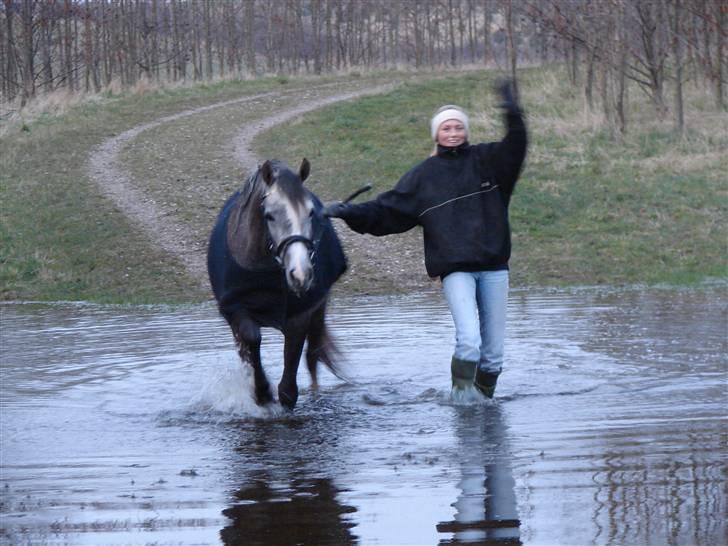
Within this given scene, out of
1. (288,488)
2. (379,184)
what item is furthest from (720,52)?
(288,488)

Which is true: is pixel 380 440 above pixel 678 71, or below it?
below

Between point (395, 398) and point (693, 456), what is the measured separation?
95.4 inches

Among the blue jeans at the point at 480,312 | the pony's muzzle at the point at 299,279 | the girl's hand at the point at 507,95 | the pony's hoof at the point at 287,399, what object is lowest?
the pony's hoof at the point at 287,399

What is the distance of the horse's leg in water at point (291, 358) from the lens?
23.9 ft

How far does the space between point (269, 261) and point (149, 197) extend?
1144 centimetres

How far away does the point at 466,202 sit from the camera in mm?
6918

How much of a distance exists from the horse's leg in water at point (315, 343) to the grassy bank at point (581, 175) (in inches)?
201

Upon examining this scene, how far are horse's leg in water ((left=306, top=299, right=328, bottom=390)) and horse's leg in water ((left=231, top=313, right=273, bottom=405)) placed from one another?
968 mm

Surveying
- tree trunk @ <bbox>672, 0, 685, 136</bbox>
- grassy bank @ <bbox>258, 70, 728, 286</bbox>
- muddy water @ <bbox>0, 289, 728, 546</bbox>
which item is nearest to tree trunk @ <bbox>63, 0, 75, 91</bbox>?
grassy bank @ <bbox>258, 70, 728, 286</bbox>

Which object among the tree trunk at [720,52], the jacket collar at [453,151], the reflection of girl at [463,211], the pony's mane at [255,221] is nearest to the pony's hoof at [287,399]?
the pony's mane at [255,221]

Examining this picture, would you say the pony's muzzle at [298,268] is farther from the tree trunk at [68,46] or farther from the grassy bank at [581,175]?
the tree trunk at [68,46]

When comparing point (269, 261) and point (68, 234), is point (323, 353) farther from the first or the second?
point (68, 234)

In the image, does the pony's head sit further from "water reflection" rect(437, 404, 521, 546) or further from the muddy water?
"water reflection" rect(437, 404, 521, 546)

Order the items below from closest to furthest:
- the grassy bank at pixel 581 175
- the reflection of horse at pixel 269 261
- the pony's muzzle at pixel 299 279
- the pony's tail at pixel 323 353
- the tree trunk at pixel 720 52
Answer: the pony's muzzle at pixel 299 279 < the reflection of horse at pixel 269 261 < the pony's tail at pixel 323 353 < the grassy bank at pixel 581 175 < the tree trunk at pixel 720 52
